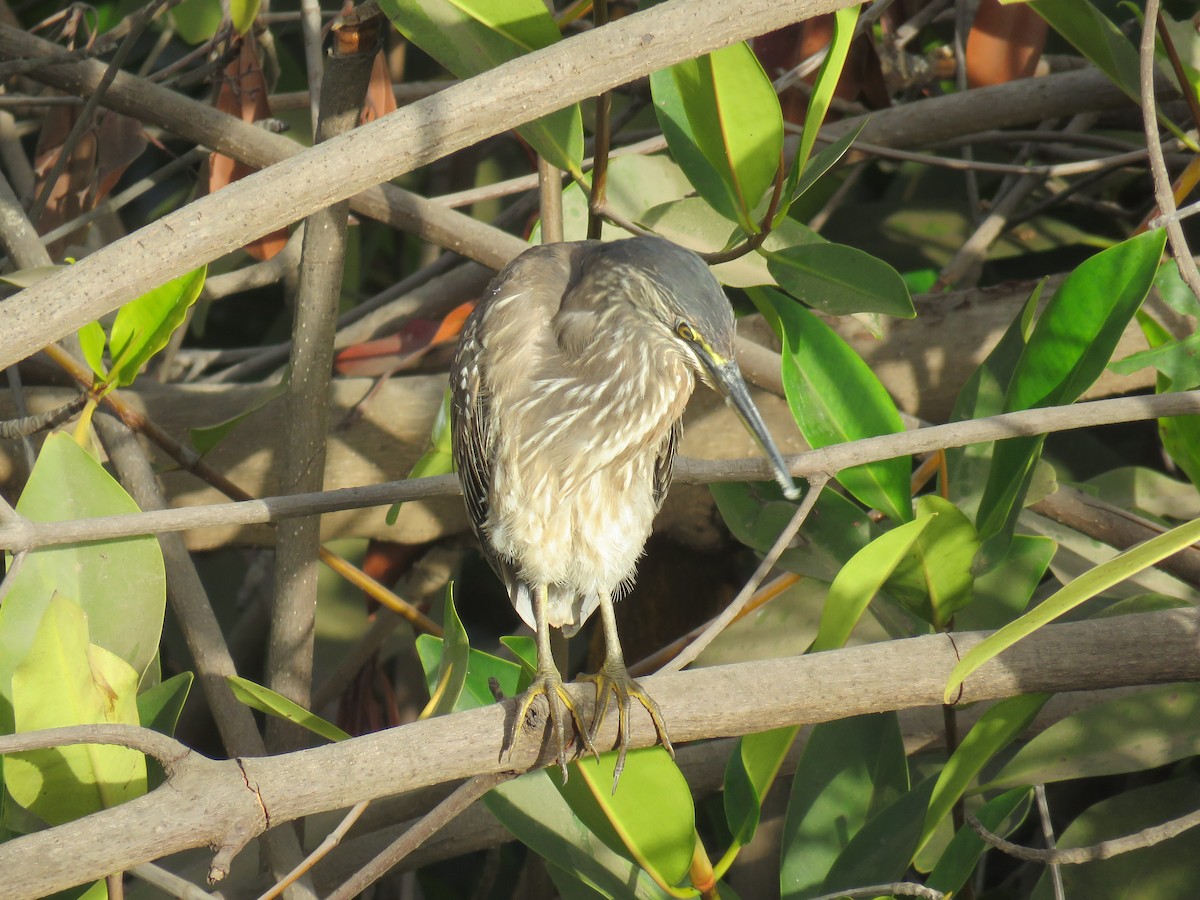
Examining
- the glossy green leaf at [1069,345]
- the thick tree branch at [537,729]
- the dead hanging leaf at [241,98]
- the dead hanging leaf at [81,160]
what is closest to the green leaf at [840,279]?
the glossy green leaf at [1069,345]

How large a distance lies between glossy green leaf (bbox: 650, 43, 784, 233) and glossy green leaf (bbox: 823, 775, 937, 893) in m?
0.85

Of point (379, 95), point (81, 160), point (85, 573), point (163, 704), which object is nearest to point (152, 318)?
point (85, 573)

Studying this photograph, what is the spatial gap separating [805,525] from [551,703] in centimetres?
53

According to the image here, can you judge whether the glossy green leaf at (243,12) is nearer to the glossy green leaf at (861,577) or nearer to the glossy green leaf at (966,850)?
the glossy green leaf at (861,577)

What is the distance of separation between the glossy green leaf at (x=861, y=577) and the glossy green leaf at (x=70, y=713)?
2.89 ft

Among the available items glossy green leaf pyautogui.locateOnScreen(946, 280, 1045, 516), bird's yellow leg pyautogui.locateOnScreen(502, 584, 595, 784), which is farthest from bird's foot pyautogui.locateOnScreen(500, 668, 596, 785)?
glossy green leaf pyautogui.locateOnScreen(946, 280, 1045, 516)

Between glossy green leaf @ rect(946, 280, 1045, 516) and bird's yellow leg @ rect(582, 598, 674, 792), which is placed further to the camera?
glossy green leaf @ rect(946, 280, 1045, 516)

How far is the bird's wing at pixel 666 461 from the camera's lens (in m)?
1.99

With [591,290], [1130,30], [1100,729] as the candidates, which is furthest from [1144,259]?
[1130,30]

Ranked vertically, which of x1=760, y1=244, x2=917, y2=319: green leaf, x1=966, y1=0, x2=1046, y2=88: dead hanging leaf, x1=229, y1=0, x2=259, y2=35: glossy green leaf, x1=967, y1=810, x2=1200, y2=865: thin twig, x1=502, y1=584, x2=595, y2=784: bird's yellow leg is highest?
x1=229, y1=0, x2=259, y2=35: glossy green leaf

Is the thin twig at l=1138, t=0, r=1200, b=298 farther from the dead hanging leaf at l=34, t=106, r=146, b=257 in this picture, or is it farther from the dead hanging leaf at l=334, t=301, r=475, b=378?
the dead hanging leaf at l=34, t=106, r=146, b=257

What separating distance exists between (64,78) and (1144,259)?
77.7 inches

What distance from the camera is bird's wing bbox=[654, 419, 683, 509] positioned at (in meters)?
1.99

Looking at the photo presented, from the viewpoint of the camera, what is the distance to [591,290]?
183 centimetres
